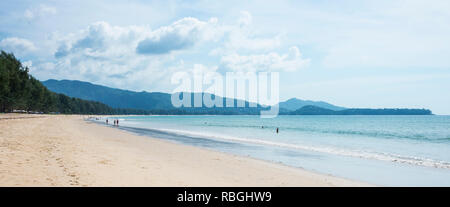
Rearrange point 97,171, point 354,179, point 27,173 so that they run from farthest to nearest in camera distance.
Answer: point 354,179 → point 97,171 → point 27,173

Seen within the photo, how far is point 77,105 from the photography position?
189625 millimetres

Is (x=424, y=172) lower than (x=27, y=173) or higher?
lower

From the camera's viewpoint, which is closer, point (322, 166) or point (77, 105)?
point (322, 166)

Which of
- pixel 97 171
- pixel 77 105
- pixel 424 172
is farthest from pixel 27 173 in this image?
pixel 77 105

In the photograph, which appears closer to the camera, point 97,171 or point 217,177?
point 97,171
